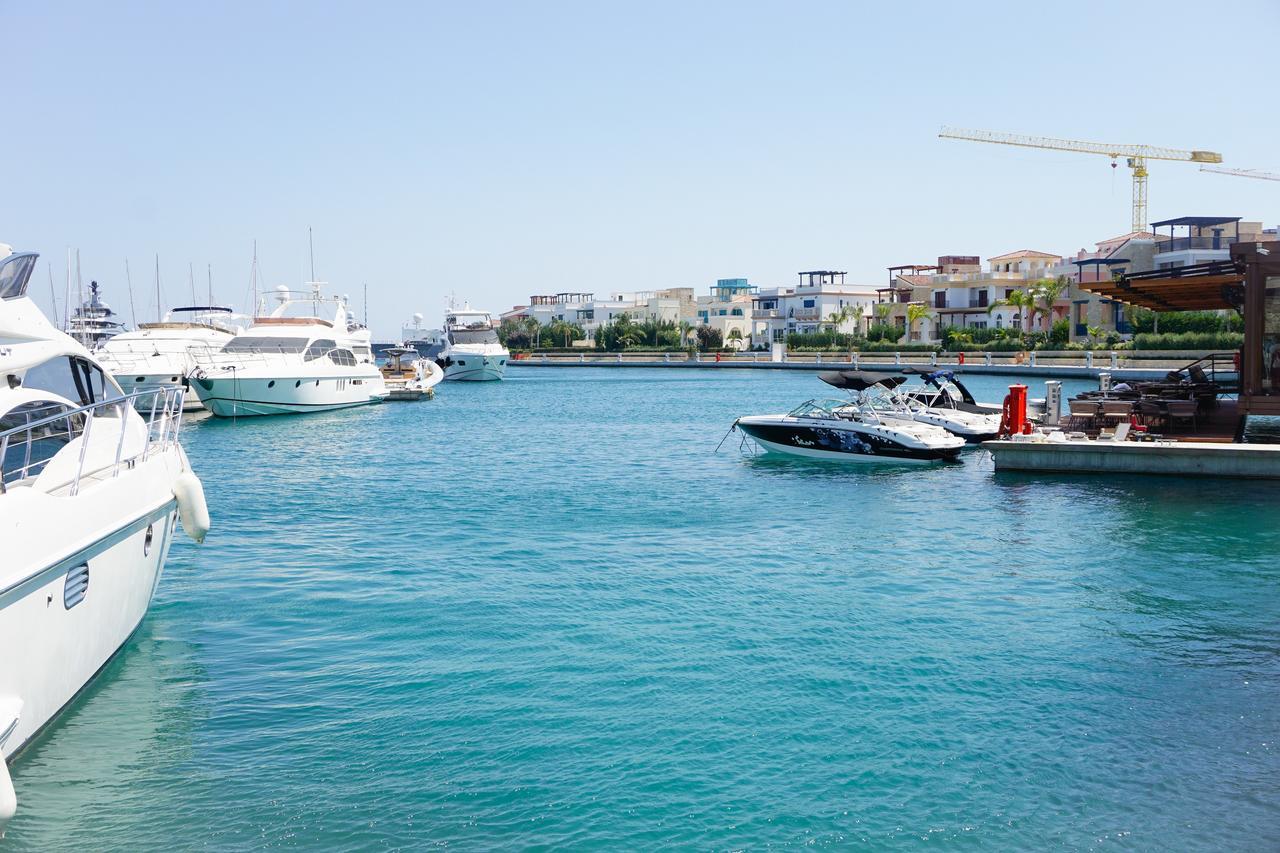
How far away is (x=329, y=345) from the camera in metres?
53.0

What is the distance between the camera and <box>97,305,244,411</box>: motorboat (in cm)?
4797

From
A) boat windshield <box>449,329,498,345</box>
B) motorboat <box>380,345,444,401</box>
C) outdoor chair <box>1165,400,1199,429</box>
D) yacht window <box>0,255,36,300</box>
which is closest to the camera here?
yacht window <box>0,255,36,300</box>

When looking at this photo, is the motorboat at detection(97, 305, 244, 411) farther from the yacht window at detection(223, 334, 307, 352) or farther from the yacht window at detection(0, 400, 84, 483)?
the yacht window at detection(0, 400, 84, 483)

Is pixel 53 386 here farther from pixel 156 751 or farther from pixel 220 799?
pixel 220 799

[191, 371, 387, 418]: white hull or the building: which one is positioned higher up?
the building

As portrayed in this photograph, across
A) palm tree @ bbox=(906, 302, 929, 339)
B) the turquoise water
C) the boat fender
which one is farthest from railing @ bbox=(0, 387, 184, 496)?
palm tree @ bbox=(906, 302, 929, 339)

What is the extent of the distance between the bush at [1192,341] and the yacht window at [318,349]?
55273 millimetres

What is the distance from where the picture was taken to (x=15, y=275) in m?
11.2

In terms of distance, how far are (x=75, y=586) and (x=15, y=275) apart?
13.0 ft

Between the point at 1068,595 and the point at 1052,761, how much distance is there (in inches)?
254

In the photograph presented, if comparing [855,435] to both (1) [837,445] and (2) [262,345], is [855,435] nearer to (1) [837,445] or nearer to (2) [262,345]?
(1) [837,445]

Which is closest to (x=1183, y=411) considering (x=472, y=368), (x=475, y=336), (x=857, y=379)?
(x=857, y=379)

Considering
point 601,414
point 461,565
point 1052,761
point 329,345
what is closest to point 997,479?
point 461,565

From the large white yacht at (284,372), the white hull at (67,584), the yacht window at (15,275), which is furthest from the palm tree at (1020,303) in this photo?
the yacht window at (15,275)
